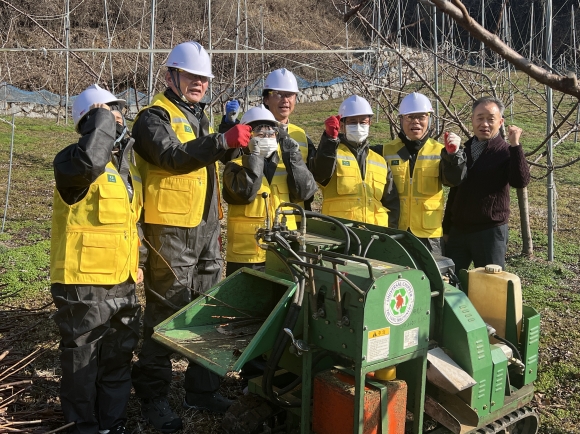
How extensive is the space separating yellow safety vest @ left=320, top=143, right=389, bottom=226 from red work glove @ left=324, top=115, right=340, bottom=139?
0.25 m

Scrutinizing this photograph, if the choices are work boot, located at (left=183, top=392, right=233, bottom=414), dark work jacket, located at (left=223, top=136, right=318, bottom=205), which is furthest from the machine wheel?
dark work jacket, located at (left=223, top=136, right=318, bottom=205)

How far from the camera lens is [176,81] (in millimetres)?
3932

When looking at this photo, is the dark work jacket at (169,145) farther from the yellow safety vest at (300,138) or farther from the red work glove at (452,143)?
the red work glove at (452,143)

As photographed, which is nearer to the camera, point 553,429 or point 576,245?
point 553,429

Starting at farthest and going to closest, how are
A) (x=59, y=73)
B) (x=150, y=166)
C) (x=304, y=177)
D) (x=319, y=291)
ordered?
(x=59, y=73) → (x=304, y=177) → (x=150, y=166) → (x=319, y=291)

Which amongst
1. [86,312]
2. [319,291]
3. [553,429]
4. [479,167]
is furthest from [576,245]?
[86,312]

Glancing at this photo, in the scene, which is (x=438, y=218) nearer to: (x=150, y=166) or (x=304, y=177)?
(x=304, y=177)

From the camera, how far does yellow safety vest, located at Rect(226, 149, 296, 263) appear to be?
4066 mm

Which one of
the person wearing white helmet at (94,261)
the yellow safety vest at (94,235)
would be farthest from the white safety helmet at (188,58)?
the yellow safety vest at (94,235)

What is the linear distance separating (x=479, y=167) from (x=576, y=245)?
15.3 feet

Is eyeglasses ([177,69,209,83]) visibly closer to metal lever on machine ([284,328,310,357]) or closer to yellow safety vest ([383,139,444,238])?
yellow safety vest ([383,139,444,238])

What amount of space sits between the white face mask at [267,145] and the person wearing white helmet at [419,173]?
3.77 ft

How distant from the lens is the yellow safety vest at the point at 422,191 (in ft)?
15.3

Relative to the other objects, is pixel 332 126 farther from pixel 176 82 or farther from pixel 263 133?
pixel 176 82
